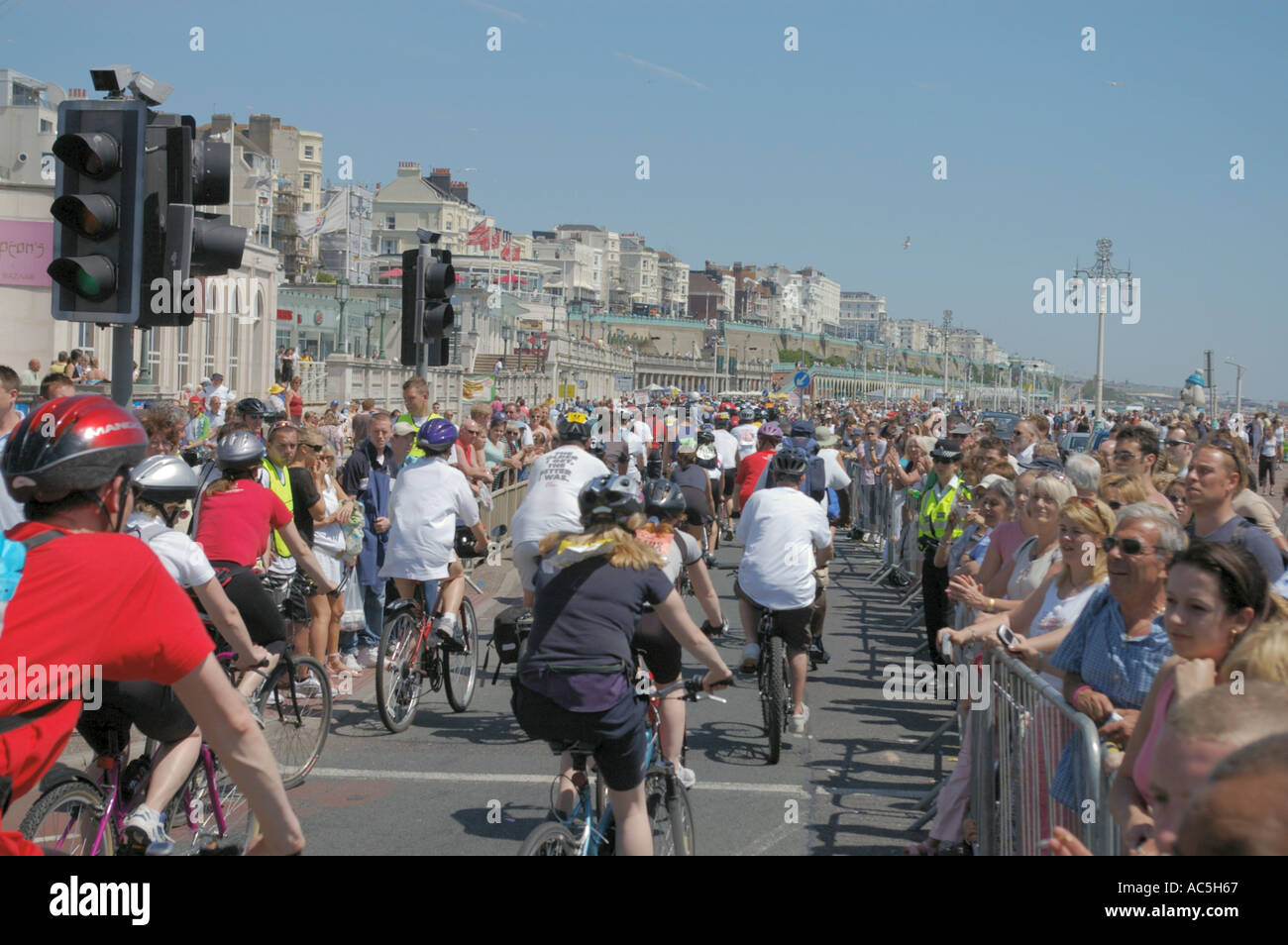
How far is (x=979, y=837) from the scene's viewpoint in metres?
5.61

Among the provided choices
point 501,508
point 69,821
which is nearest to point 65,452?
point 69,821

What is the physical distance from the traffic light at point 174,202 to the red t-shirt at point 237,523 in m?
0.91

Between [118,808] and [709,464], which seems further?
[709,464]

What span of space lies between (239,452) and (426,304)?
193 inches

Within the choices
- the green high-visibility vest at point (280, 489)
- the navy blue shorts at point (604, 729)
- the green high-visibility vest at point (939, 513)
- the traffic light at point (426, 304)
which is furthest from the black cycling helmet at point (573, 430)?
the navy blue shorts at point (604, 729)

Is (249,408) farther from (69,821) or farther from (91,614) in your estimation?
(91,614)

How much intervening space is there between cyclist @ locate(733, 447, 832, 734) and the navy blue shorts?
3.64 metres

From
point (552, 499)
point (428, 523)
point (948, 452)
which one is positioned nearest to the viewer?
point (552, 499)

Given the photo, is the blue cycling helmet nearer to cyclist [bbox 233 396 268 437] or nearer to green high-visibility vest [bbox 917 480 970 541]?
cyclist [bbox 233 396 268 437]

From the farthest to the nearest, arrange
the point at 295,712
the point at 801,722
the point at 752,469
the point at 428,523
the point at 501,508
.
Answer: the point at 501,508 → the point at 752,469 → the point at 801,722 → the point at 428,523 → the point at 295,712

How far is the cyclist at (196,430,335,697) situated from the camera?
605 centimetres

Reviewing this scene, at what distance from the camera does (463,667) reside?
902 cm

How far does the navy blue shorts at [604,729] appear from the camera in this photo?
430 centimetres

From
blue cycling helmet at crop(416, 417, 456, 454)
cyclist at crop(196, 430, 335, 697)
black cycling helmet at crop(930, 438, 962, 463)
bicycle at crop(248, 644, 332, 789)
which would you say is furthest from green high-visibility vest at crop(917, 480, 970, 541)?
cyclist at crop(196, 430, 335, 697)
